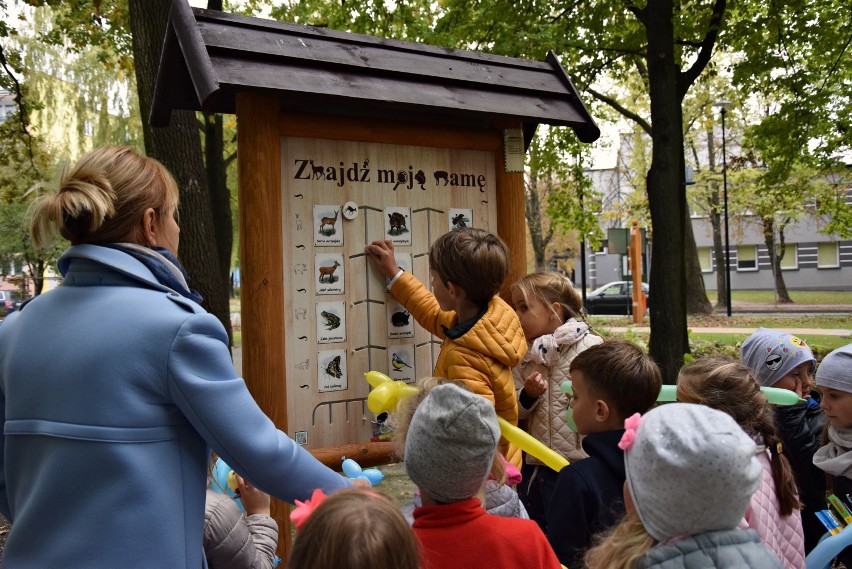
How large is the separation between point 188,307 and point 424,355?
1958 millimetres

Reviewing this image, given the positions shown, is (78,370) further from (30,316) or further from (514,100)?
(514,100)

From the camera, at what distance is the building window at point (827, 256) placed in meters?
45.5

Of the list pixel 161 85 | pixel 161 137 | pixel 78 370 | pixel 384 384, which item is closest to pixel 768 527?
pixel 384 384

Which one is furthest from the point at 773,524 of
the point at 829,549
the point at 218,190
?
the point at 218,190

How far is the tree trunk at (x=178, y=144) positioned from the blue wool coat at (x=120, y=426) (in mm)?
5222

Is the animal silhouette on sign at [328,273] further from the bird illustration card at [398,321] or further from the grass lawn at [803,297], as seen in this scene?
the grass lawn at [803,297]

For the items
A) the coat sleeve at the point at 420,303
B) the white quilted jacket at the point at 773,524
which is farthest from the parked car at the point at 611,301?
the white quilted jacket at the point at 773,524

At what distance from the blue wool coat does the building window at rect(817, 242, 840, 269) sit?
49.9 m

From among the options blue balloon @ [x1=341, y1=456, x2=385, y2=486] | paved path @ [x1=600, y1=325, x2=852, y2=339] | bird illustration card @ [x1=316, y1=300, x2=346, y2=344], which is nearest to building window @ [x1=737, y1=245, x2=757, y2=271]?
paved path @ [x1=600, y1=325, x2=852, y2=339]

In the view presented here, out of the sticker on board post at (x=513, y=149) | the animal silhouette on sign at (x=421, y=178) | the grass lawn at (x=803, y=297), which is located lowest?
the grass lawn at (x=803, y=297)

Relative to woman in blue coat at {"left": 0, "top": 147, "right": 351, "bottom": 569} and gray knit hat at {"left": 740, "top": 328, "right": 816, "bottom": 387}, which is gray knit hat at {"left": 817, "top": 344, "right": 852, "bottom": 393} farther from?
woman in blue coat at {"left": 0, "top": 147, "right": 351, "bottom": 569}

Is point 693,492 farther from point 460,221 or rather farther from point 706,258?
point 706,258

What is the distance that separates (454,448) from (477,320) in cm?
134

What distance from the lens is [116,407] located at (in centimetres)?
175
